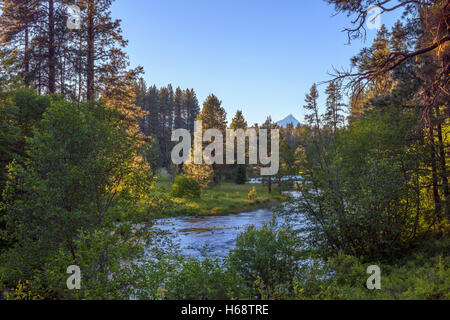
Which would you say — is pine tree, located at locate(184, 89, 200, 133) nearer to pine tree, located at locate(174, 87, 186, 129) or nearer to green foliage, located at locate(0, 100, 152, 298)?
pine tree, located at locate(174, 87, 186, 129)

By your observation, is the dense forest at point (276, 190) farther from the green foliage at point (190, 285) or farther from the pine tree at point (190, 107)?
the pine tree at point (190, 107)

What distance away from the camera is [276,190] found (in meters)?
12.0

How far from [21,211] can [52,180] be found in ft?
3.11

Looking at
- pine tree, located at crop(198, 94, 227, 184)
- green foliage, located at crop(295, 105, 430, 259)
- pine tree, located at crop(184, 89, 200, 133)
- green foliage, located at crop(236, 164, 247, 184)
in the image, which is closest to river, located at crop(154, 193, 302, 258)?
green foliage, located at crop(295, 105, 430, 259)

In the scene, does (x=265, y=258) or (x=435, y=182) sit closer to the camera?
(x=265, y=258)

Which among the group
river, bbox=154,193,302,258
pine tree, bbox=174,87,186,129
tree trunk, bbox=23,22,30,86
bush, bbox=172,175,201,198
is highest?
pine tree, bbox=174,87,186,129

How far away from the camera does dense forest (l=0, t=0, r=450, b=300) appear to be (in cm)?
637

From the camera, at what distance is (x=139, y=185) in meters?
7.79

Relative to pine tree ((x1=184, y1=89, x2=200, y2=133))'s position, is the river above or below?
below

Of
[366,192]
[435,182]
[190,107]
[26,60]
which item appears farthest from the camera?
[190,107]

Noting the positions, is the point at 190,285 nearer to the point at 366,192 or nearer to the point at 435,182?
the point at 366,192

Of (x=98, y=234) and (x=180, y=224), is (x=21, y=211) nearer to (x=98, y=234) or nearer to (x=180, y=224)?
(x=98, y=234)

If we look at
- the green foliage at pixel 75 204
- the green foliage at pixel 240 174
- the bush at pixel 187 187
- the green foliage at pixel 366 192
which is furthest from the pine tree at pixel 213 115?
the green foliage at pixel 75 204

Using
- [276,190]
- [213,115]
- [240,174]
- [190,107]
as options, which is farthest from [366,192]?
[190,107]
